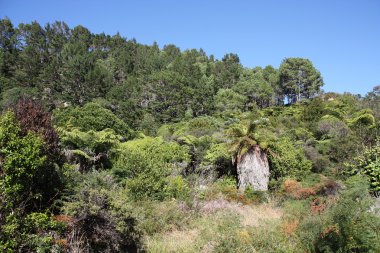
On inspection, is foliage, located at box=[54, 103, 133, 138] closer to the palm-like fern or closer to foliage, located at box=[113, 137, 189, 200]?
foliage, located at box=[113, 137, 189, 200]

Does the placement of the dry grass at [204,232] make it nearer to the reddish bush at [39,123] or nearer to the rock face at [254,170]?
the reddish bush at [39,123]

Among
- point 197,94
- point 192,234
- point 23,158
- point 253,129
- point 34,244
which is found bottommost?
point 192,234

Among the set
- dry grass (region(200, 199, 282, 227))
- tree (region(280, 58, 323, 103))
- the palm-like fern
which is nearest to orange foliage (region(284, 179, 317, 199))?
dry grass (region(200, 199, 282, 227))

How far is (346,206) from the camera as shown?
7.26 meters

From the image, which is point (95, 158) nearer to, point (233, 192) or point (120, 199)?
point (233, 192)

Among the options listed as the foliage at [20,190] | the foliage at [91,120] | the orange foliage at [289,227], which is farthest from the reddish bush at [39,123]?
the foliage at [91,120]

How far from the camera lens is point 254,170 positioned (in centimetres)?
1511

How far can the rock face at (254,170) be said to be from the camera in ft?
49.4

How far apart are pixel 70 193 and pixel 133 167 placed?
5.03 meters

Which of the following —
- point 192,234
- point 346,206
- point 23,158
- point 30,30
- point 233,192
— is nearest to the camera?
point 23,158

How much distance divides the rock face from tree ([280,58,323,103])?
47433 millimetres

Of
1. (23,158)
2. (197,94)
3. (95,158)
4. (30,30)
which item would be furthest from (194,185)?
(30,30)

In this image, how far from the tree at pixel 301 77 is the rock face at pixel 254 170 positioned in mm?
47433

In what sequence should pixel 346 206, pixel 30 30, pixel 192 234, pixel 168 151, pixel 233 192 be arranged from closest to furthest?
pixel 346 206, pixel 192 234, pixel 233 192, pixel 168 151, pixel 30 30
